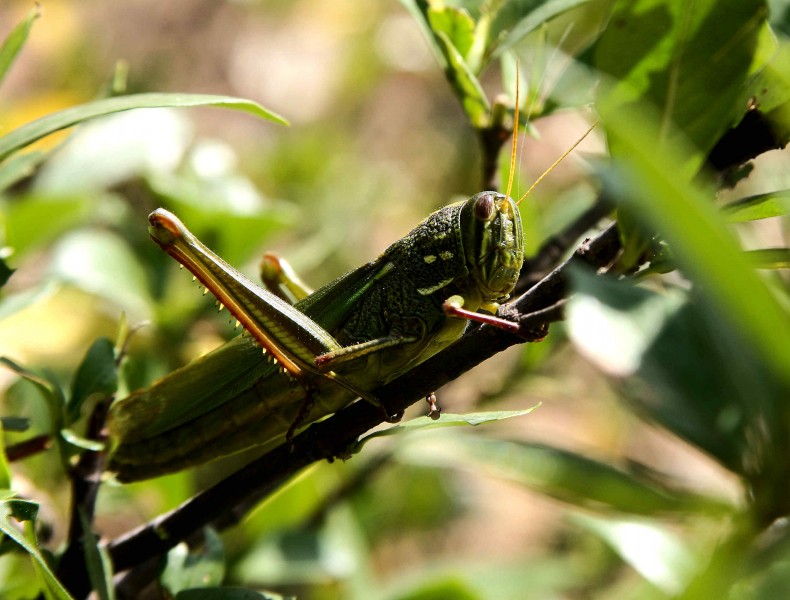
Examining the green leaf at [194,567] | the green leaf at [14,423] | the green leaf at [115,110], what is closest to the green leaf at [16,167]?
the green leaf at [115,110]

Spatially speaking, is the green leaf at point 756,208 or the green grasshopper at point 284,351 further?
the green grasshopper at point 284,351

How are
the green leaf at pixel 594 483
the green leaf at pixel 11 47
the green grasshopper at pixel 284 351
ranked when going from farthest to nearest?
1. the green grasshopper at pixel 284 351
2. the green leaf at pixel 11 47
3. the green leaf at pixel 594 483

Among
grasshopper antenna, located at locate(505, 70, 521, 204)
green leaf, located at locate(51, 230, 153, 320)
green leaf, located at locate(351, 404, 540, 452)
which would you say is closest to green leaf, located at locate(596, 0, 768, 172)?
grasshopper antenna, located at locate(505, 70, 521, 204)

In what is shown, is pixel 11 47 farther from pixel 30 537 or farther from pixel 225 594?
pixel 225 594

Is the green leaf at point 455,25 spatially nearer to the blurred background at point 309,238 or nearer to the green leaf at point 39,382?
the blurred background at point 309,238

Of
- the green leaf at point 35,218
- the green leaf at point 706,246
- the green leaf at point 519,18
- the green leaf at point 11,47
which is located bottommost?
the green leaf at point 35,218

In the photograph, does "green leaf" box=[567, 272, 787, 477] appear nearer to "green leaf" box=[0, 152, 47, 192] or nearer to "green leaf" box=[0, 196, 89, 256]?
"green leaf" box=[0, 152, 47, 192]
